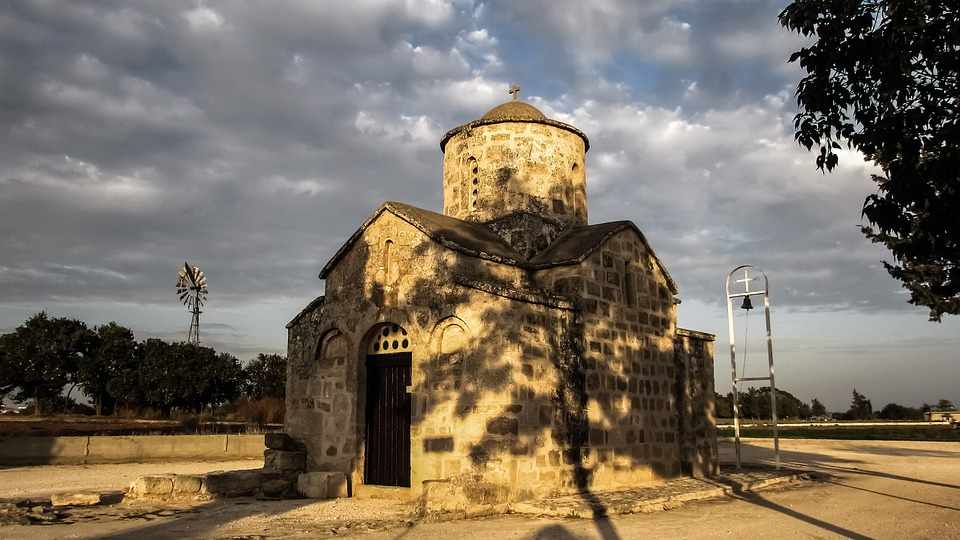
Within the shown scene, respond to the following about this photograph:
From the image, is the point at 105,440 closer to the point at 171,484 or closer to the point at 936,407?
the point at 171,484

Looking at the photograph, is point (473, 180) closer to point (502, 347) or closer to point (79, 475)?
point (502, 347)

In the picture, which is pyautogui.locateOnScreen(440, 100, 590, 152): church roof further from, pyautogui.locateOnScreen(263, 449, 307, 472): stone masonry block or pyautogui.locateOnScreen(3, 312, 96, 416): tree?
pyautogui.locateOnScreen(3, 312, 96, 416): tree

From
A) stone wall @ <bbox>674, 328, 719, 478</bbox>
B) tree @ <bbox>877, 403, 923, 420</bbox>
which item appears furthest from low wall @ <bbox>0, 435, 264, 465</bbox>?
tree @ <bbox>877, 403, 923, 420</bbox>

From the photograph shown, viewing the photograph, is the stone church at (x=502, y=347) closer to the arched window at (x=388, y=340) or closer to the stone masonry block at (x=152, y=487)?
the arched window at (x=388, y=340)

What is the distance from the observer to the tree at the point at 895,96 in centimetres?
639

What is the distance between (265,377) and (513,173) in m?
37.6

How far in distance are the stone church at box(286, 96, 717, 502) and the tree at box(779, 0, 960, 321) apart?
4.89 m

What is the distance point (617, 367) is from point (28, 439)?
14998 millimetres

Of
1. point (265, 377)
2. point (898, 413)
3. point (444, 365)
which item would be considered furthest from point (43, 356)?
point (898, 413)

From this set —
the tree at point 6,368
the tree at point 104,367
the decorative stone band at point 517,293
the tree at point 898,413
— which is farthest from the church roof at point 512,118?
the tree at point 898,413

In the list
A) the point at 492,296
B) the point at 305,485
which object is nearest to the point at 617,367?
the point at 492,296

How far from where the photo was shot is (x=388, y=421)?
11.4 metres

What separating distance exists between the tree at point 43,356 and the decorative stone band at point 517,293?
43.5 m

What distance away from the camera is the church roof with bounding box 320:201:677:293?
11.3 meters
